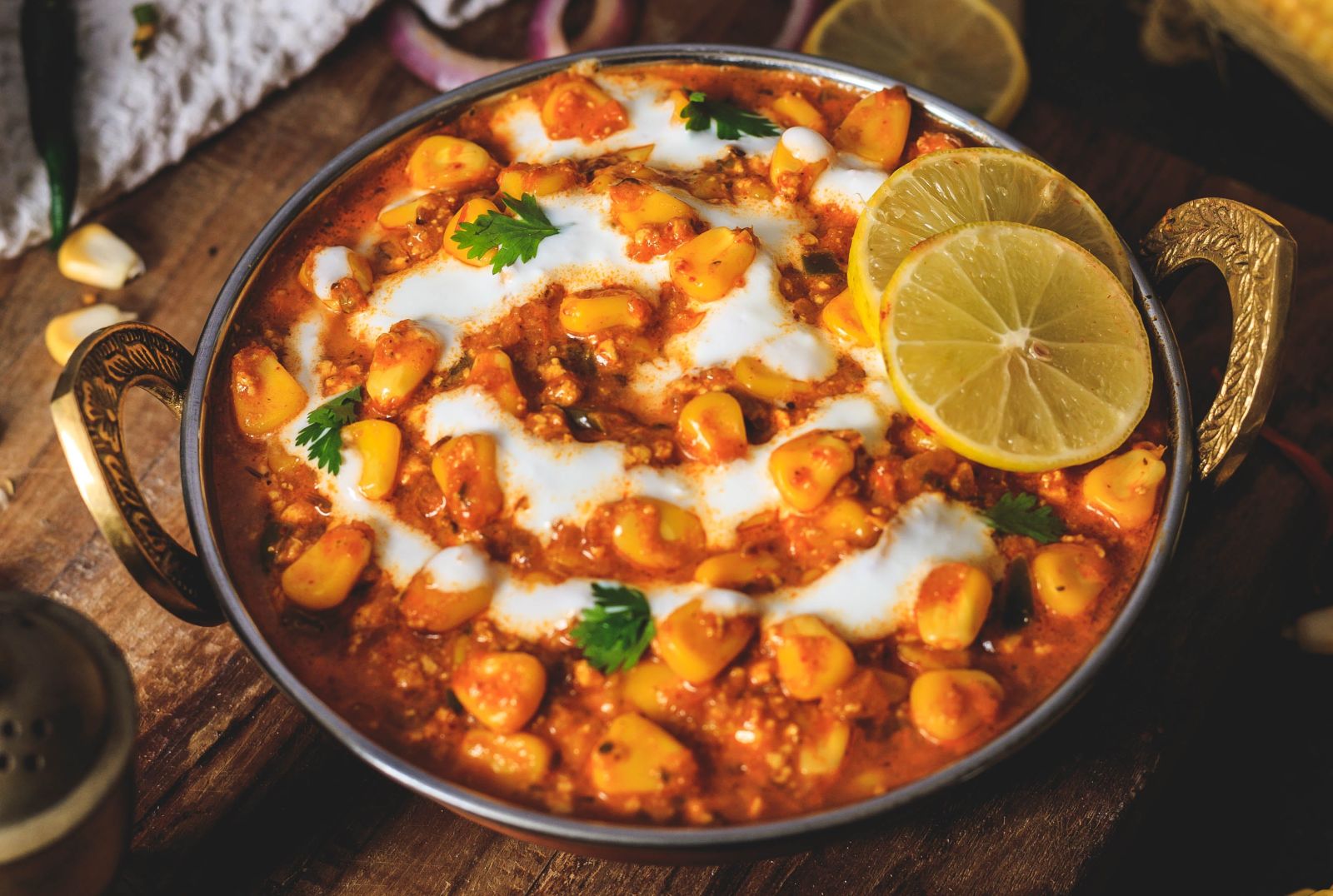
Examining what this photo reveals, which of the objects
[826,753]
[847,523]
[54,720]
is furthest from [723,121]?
[54,720]

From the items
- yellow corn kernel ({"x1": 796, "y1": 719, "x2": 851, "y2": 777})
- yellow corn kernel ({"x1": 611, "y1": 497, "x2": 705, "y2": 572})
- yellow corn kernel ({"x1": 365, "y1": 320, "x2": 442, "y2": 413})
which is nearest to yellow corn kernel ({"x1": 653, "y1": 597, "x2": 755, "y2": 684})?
yellow corn kernel ({"x1": 611, "y1": 497, "x2": 705, "y2": 572})

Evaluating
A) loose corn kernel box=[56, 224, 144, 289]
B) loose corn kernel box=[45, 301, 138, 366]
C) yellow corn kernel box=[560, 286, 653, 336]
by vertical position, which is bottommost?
loose corn kernel box=[45, 301, 138, 366]

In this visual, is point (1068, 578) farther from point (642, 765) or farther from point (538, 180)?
point (538, 180)

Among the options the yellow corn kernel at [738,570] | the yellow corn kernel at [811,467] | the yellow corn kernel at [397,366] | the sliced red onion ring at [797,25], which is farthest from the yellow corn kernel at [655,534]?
the sliced red onion ring at [797,25]

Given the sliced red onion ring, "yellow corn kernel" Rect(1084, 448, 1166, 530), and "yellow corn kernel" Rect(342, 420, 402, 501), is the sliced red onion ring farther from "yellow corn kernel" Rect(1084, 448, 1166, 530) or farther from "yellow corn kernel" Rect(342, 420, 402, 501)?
"yellow corn kernel" Rect(342, 420, 402, 501)

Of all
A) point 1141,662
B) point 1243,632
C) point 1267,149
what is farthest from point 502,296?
point 1267,149

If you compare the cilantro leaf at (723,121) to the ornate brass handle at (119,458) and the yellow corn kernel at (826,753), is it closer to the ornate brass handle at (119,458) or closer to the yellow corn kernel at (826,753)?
the ornate brass handle at (119,458)
